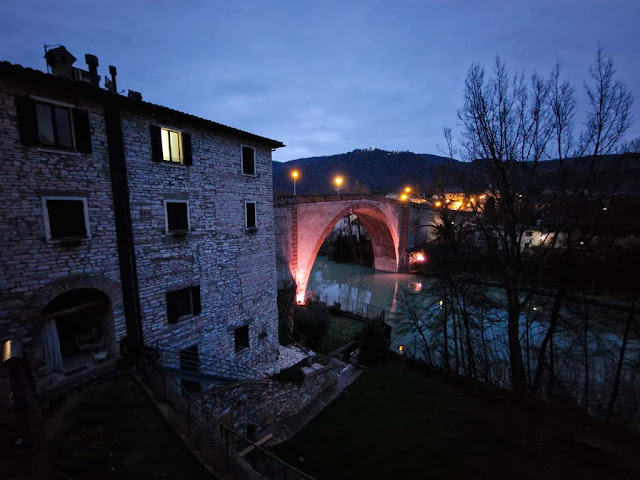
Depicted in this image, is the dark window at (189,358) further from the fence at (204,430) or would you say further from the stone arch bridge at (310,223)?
the stone arch bridge at (310,223)

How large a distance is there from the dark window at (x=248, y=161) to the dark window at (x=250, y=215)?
4.53 feet

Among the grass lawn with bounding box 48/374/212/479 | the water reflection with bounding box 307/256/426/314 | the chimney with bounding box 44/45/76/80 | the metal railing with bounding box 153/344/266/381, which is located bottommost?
the water reflection with bounding box 307/256/426/314

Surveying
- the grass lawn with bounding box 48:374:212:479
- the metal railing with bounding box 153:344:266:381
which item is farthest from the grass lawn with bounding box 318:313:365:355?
the grass lawn with bounding box 48:374:212:479

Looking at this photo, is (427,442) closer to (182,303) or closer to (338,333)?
(182,303)

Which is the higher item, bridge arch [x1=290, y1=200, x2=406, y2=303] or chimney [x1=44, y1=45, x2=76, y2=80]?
chimney [x1=44, y1=45, x2=76, y2=80]

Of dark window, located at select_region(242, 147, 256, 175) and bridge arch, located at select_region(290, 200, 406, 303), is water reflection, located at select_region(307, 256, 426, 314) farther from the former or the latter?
dark window, located at select_region(242, 147, 256, 175)

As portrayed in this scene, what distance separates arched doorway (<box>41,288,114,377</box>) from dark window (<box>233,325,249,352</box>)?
15.6 feet

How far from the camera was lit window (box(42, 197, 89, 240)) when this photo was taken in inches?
261

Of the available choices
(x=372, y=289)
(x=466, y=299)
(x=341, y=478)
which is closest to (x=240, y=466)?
(x=341, y=478)

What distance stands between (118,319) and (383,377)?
11.9 meters

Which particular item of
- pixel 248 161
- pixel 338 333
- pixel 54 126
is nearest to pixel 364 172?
pixel 338 333

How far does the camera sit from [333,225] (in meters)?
24.6

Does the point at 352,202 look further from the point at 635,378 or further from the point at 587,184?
the point at 635,378

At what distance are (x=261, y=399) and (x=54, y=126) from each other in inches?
418
